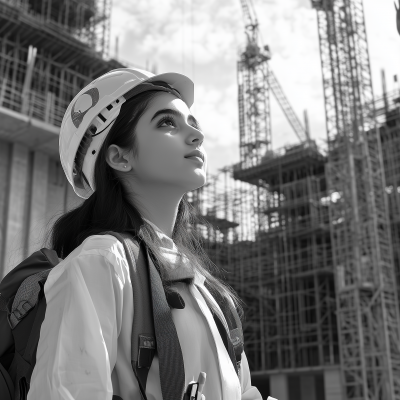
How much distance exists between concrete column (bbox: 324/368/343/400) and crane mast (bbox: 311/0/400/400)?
24.6 inches

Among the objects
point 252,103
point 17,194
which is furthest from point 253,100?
point 17,194

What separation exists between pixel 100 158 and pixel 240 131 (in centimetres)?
4187

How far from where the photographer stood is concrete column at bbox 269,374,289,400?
1356 inches

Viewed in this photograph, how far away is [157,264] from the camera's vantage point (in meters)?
1.89

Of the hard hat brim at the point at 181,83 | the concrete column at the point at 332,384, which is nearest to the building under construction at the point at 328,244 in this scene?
the concrete column at the point at 332,384

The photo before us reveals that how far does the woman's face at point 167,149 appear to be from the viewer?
2127 mm

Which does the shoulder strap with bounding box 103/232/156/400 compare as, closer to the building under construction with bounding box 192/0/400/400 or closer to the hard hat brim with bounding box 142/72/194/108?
the hard hat brim with bounding box 142/72/194/108

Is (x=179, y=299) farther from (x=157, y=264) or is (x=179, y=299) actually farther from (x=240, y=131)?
(x=240, y=131)

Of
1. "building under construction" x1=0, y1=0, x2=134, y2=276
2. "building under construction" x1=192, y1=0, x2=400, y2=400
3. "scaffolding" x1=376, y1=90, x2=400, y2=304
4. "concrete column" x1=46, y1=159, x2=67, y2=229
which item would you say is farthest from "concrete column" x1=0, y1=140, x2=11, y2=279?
"scaffolding" x1=376, y1=90, x2=400, y2=304

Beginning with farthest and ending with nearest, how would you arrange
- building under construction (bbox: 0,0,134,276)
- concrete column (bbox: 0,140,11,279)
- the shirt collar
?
building under construction (bbox: 0,0,134,276) < concrete column (bbox: 0,140,11,279) < the shirt collar

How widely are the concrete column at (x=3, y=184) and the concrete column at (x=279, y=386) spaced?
19.4 metres

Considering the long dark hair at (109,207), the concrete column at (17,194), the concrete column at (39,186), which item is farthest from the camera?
the concrete column at (39,186)

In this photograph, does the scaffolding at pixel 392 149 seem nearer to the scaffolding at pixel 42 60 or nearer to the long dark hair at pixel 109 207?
the scaffolding at pixel 42 60

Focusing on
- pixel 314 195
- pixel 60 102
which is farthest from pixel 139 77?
pixel 314 195
